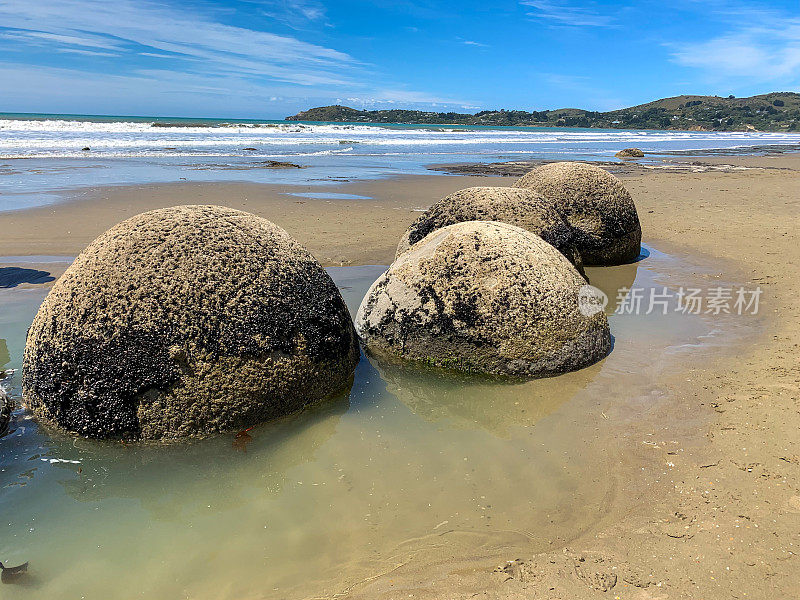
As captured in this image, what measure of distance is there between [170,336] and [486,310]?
7.14ft

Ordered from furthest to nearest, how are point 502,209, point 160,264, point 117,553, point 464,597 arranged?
point 502,209, point 160,264, point 117,553, point 464,597

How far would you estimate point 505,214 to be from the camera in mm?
6031

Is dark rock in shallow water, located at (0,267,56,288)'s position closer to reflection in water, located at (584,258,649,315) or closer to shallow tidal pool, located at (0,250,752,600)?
shallow tidal pool, located at (0,250,752,600)

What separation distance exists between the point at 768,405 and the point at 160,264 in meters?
4.04

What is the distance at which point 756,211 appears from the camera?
1232 cm

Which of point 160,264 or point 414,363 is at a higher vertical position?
point 160,264

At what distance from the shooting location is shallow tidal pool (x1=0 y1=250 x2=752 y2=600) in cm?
255

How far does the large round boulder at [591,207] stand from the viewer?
7.75m

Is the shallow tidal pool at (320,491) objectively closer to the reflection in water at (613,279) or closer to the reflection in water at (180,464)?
the reflection in water at (180,464)

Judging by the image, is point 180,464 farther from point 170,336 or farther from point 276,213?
point 276,213

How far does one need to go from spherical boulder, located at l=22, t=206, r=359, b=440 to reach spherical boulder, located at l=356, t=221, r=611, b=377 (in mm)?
1036

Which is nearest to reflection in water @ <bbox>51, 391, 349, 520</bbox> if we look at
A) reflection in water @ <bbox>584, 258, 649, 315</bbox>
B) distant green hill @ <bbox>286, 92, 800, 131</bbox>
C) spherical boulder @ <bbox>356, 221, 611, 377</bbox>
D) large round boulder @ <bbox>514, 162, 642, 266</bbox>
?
spherical boulder @ <bbox>356, 221, 611, 377</bbox>

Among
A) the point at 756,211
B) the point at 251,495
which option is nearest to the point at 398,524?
the point at 251,495

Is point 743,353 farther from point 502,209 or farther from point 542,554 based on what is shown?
point 542,554
